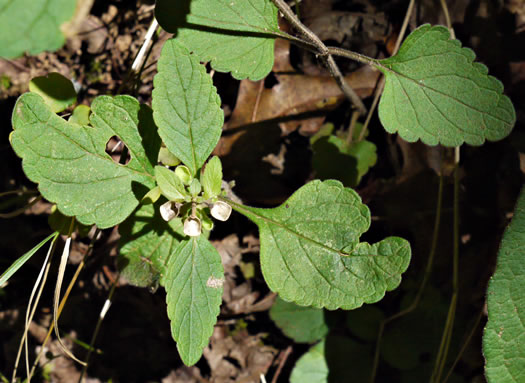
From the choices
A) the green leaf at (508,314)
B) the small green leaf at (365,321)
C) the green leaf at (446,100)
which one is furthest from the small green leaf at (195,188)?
the small green leaf at (365,321)

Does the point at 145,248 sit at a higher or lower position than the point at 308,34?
lower

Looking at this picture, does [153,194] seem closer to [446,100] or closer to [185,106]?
[185,106]

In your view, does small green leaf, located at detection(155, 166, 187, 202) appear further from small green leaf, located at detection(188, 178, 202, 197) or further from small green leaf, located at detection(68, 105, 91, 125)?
small green leaf, located at detection(68, 105, 91, 125)

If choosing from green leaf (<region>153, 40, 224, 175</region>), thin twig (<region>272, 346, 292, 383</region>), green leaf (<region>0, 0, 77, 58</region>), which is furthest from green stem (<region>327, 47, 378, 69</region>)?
thin twig (<region>272, 346, 292, 383</region>)

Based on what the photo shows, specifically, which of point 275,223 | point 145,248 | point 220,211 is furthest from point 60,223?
point 275,223

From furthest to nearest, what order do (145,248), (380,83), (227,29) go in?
(380,83), (145,248), (227,29)

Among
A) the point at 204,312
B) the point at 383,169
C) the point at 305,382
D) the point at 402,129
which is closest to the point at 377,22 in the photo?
the point at 383,169

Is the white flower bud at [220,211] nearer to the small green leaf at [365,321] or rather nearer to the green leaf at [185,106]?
the green leaf at [185,106]
